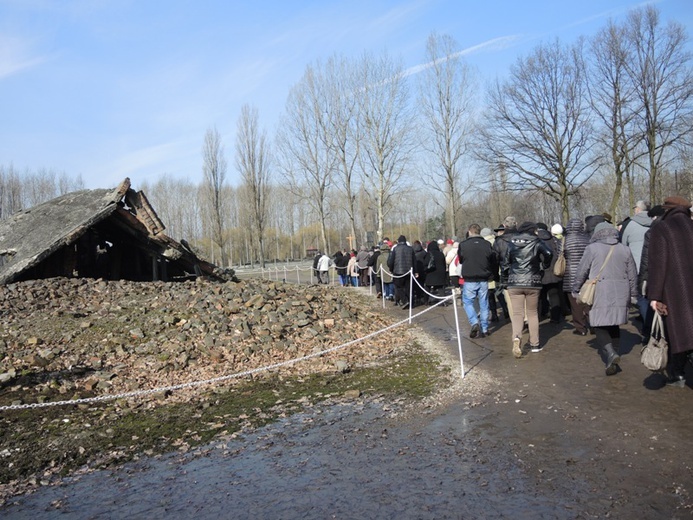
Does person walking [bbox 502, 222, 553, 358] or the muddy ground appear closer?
the muddy ground

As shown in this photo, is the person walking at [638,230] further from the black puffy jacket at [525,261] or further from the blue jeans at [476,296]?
the blue jeans at [476,296]

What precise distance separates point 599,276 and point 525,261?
1846mm

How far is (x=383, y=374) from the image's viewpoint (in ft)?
29.0

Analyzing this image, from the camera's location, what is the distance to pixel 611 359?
743 centimetres

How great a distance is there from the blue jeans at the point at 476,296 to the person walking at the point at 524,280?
1.38m

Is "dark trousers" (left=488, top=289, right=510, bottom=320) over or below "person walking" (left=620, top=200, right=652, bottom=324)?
below

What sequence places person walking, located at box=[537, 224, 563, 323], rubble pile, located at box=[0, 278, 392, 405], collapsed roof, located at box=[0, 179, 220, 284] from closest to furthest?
rubble pile, located at box=[0, 278, 392, 405]
person walking, located at box=[537, 224, 563, 323]
collapsed roof, located at box=[0, 179, 220, 284]

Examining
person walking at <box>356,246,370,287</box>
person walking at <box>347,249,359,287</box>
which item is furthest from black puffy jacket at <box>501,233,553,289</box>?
person walking at <box>347,249,359,287</box>

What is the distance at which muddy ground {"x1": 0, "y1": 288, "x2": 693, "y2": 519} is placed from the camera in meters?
4.27

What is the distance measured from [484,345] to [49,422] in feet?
22.8

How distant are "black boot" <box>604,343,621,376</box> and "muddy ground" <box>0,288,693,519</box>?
0.18 m

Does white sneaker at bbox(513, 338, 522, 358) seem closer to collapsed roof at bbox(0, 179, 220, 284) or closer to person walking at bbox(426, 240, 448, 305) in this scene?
person walking at bbox(426, 240, 448, 305)

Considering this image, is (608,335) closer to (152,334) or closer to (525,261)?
(525,261)

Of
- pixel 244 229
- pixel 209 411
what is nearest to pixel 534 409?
pixel 209 411
